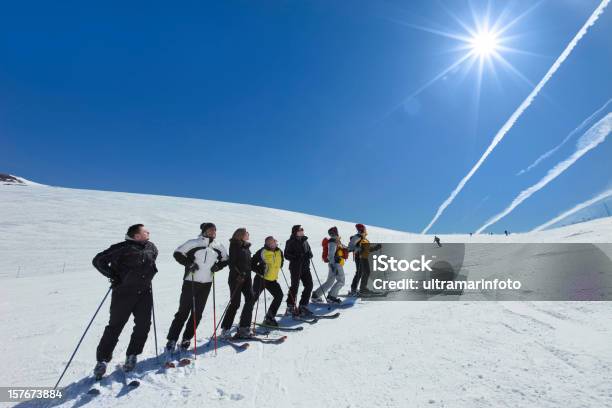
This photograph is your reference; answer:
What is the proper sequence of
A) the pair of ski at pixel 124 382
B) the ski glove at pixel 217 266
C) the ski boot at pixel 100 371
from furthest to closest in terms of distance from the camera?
the ski glove at pixel 217 266 < the ski boot at pixel 100 371 < the pair of ski at pixel 124 382

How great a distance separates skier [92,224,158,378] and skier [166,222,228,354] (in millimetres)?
651

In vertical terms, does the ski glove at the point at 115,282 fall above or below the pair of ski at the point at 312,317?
above

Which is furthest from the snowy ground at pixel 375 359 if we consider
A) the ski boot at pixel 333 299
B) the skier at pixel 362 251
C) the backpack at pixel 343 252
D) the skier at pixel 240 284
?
the backpack at pixel 343 252

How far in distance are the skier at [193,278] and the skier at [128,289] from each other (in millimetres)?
651

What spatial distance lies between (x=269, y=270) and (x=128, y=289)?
2.98 meters

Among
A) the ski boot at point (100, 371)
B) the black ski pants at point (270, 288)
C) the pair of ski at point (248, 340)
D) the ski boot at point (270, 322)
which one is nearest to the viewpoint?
the ski boot at point (100, 371)

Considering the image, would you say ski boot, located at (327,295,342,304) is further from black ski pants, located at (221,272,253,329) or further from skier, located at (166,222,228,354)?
skier, located at (166,222,228,354)

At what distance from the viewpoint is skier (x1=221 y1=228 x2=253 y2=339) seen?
639 centimetres

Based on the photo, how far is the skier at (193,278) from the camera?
565 centimetres

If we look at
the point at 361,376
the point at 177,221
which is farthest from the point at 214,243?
the point at 177,221

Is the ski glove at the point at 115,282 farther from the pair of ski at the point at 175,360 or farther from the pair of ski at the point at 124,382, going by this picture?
the pair of ski at the point at 175,360

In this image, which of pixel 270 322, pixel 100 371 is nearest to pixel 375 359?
pixel 270 322

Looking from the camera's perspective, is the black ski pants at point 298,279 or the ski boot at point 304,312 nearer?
the ski boot at point 304,312

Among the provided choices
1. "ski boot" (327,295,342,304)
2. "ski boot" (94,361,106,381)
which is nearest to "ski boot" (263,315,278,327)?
"ski boot" (327,295,342,304)
